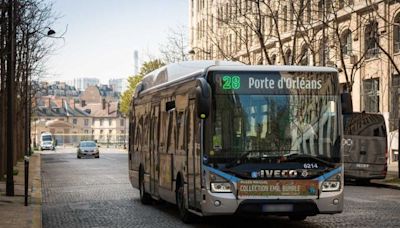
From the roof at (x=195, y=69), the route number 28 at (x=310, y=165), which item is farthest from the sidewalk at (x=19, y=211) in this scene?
the route number 28 at (x=310, y=165)

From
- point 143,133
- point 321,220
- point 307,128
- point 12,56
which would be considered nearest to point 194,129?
point 307,128

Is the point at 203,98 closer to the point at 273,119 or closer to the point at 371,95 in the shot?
the point at 273,119

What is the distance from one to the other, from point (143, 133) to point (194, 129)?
562 centimetres

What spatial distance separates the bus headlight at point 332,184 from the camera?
13188 millimetres

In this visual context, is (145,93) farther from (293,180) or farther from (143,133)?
(293,180)

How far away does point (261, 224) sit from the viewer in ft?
49.2

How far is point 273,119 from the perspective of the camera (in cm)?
1326

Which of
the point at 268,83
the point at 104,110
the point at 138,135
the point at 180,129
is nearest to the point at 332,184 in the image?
the point at 268,83

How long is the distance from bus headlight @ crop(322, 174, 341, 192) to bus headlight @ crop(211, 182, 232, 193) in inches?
60.1

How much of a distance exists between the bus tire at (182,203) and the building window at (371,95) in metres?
32.3

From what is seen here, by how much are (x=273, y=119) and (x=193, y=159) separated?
5.13 feet

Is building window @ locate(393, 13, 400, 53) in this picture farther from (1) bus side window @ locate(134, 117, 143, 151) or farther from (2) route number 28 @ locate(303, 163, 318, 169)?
(2) route number 28 @ locate(303, 163, 318, 169)

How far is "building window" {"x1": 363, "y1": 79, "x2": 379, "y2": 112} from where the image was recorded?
151 feet

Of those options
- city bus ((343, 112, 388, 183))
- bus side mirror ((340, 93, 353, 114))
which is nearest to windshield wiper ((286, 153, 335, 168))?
bus side mirror ((340, 93, 353, 114))
